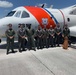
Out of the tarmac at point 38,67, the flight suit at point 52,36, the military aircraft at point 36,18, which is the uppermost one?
the military aircraft at point 36,18

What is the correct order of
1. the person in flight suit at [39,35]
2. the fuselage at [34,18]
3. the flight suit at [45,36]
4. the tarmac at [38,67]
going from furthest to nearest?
the fuselage at [34,18] < the flight suit at [45,36] < the person in flight suit at [39,35] < the tarmac at [38,67]

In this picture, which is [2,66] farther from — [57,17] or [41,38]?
[57,17]

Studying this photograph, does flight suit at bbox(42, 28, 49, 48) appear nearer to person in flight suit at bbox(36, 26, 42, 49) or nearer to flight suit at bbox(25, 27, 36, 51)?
person in flight suit at bbox(36, 26, 42, 49)

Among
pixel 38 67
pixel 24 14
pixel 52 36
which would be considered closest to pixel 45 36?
pixel 52 36

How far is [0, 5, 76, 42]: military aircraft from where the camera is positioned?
14605mm

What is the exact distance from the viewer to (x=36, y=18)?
49.4 feet

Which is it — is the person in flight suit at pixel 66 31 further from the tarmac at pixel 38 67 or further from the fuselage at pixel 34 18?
the tarmac at pixel 38 67

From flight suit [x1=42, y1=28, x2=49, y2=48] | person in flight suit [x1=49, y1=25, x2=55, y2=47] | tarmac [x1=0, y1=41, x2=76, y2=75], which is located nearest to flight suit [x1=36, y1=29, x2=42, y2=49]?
flight suit [x1=42, y1=28, x2=49, y2=48]

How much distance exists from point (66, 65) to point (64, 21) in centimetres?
786

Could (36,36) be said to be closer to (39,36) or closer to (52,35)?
(39,36)

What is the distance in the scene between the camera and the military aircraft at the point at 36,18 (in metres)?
14.6

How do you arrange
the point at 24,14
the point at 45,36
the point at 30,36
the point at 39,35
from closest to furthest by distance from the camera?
the point at 30,36
the point at 39,35
the point at 45,36
the point at 24,14

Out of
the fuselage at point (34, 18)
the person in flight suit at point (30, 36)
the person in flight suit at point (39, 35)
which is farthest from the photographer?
the fuselage at point (34, 18)

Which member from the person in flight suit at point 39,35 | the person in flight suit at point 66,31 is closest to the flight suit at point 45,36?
the person in flight suit at point 39,35
